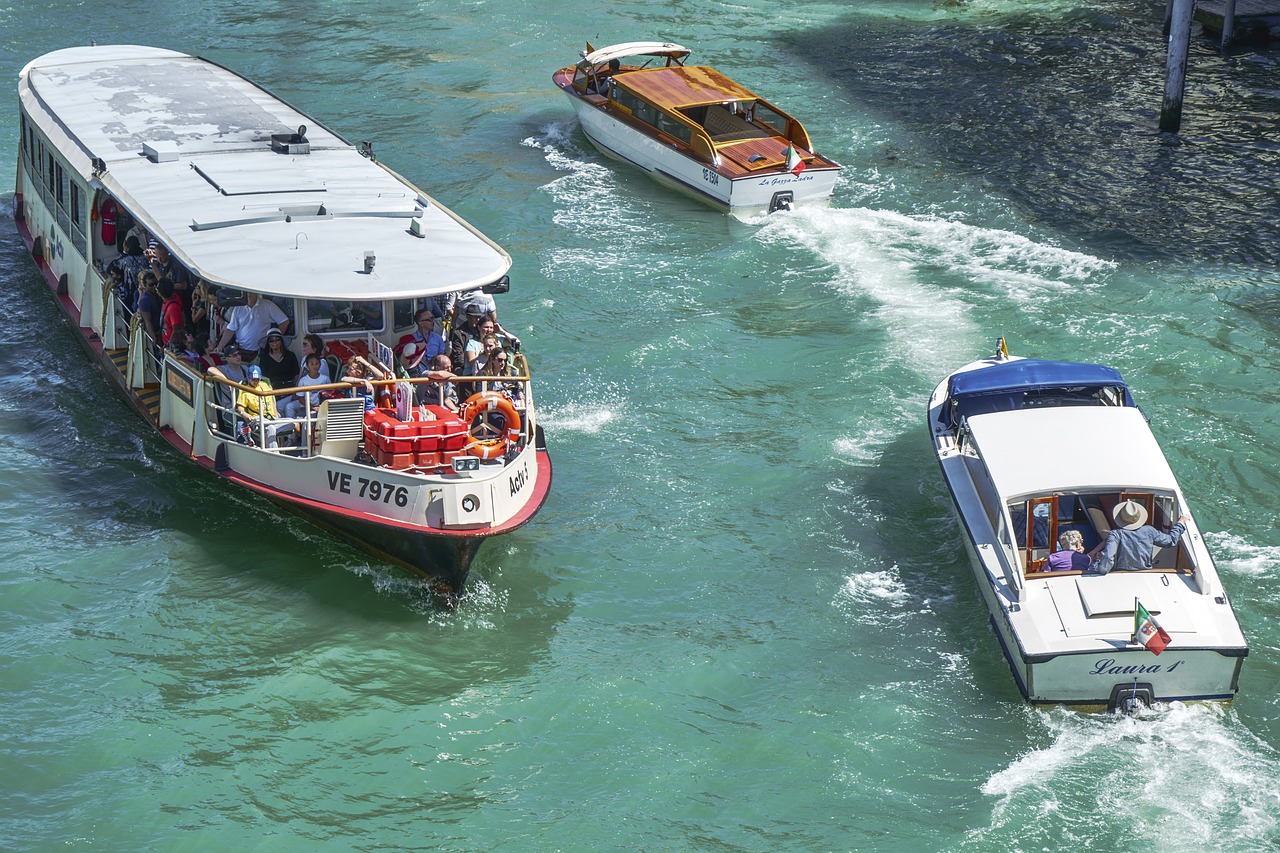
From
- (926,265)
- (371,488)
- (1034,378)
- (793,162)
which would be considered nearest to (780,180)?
(793,162)

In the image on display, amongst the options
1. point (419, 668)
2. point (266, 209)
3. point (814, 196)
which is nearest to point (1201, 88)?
point (814, 196)

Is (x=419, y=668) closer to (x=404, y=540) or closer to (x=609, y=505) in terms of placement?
(x=404, y=540)

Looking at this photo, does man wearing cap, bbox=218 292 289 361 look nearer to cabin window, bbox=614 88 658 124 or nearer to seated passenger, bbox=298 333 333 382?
seated passenger, bbox=298 333 333 382

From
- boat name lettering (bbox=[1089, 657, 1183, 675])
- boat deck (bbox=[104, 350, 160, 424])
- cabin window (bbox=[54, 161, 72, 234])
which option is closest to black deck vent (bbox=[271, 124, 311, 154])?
cabin window (bbox=[54, 161, 72, 234])

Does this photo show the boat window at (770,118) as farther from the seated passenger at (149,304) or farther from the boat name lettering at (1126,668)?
the boat name lettering at (1126,668)

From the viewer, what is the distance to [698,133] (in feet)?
87.1

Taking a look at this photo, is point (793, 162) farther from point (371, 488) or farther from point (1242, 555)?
point (371, 488)

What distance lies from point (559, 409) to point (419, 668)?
6.09 metres

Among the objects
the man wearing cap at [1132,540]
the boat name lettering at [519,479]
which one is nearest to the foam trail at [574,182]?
the boat name lettering at [519,479]

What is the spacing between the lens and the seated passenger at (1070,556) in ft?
46.2

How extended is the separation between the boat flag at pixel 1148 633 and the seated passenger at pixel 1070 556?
112cm

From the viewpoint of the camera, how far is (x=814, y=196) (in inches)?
1038

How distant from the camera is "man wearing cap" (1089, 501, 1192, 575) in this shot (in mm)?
13953

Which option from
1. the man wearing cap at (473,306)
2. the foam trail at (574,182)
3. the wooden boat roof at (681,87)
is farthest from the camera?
the wooden boat roof at (681,87)
